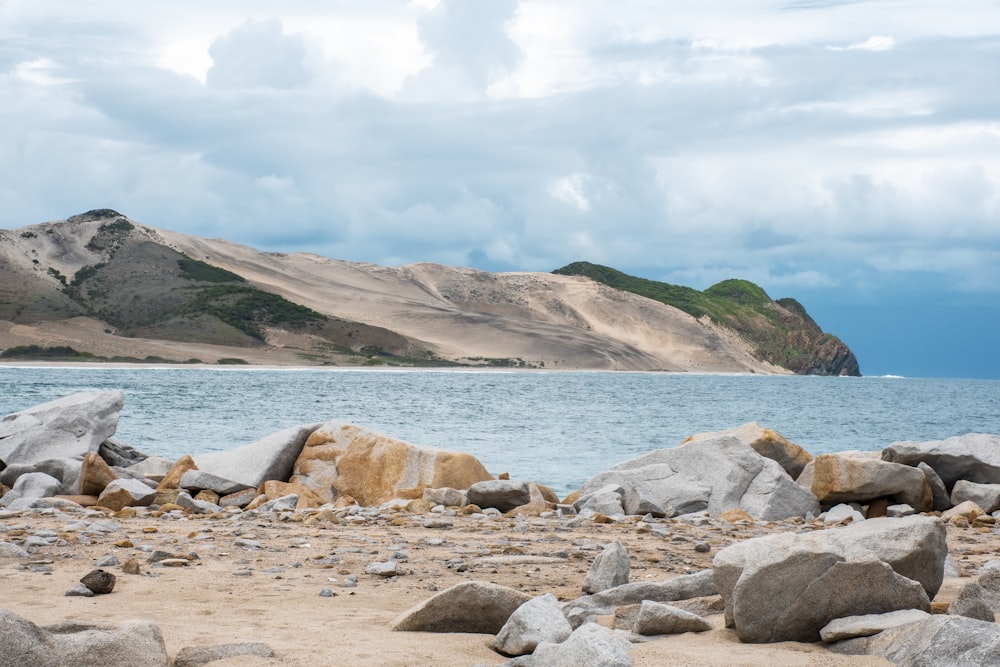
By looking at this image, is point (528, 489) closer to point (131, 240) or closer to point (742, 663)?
point (742, 663)

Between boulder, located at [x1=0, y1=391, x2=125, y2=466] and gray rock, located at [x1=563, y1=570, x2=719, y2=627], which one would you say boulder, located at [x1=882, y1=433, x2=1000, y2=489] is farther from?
boulder, located at [x1=0, y1=391, x2=125, y2=466]

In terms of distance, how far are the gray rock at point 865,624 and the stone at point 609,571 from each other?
2338mm

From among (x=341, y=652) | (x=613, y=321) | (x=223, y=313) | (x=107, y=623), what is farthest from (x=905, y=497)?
(x=613, y=321)

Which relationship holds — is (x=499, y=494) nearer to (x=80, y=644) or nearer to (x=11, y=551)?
(x=11, y=551)

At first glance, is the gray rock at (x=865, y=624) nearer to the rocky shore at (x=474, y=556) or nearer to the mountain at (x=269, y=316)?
the rocky shore at (x=474, y=556)

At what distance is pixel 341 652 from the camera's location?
5.82m

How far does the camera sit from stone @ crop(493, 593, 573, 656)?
19.5 ft

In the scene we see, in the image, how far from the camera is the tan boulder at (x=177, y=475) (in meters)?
15.9

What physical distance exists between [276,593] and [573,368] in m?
147

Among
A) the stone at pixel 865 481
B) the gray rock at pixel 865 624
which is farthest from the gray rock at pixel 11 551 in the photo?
the stone at pixel 865 481

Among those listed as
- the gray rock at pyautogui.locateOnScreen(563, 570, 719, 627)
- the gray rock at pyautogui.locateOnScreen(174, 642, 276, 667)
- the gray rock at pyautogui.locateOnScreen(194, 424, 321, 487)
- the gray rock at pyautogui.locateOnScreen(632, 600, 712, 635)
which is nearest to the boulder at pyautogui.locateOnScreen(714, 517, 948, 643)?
the gray rock at pyautogui.locateOnScreen(632, 600, 712, 635)

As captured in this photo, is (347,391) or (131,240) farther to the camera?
(131,240)

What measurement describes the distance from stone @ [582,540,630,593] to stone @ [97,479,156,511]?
8454mm

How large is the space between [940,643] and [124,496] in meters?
12.0
